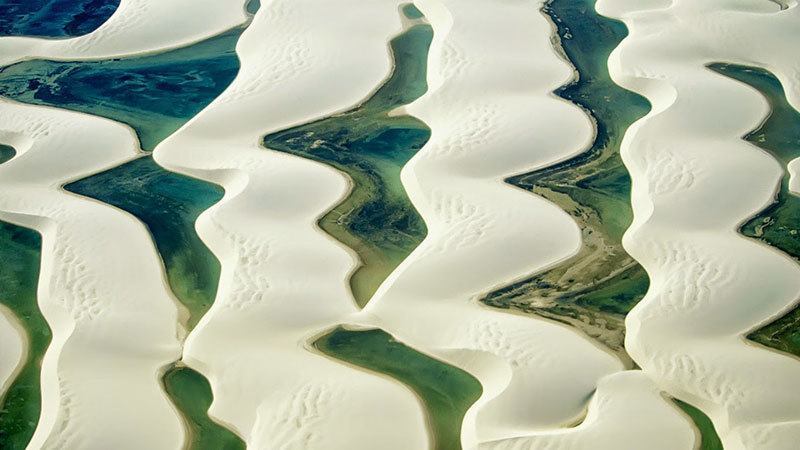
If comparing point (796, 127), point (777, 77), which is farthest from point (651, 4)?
point (796, 127)

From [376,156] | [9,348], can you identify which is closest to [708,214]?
[376,156]

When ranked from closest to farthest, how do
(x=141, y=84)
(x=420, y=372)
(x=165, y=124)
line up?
(x=420, y=372), (x=165, y=124), (x=141, y=84)

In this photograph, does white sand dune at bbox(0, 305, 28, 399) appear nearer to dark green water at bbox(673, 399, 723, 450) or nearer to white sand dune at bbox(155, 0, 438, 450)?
white sand dune at bbox(155, 0, 438, 450)

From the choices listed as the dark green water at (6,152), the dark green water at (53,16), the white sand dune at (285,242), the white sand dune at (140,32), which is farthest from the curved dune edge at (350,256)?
the dark green water at (53,16)

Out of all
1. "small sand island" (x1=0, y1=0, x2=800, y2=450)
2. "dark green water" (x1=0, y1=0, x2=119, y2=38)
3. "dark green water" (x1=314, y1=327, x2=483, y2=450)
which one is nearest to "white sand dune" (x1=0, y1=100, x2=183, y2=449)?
"small sand island" (x1=0, y1=0, x2=800, y2=450)

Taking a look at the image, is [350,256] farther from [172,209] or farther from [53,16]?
[53,16]

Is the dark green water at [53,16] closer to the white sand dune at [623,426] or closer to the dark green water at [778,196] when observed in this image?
the dark green water at [778,196]

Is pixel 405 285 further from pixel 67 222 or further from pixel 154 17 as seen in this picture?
pixel 154 17
